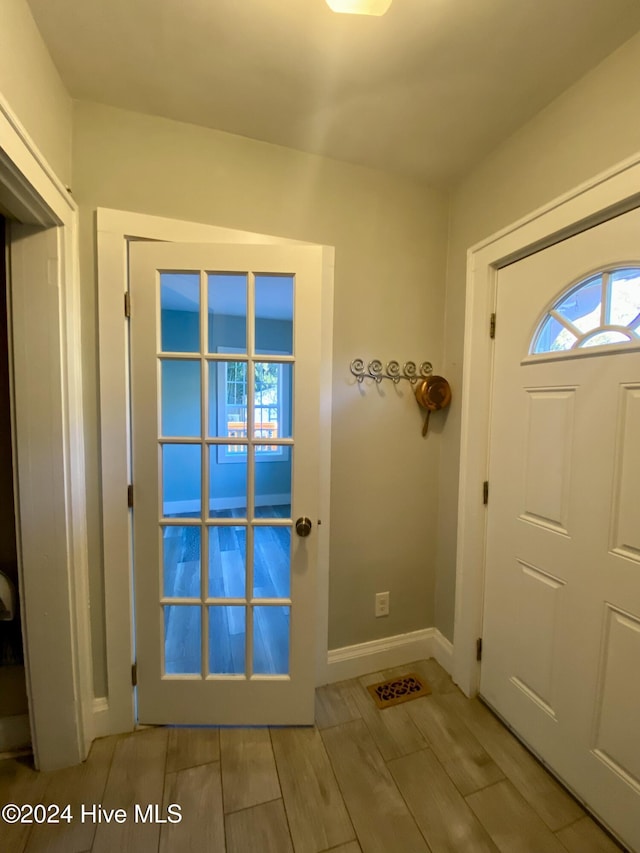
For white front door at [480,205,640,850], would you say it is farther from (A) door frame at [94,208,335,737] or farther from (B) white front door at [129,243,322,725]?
(A) door frame at [94,208,335,737]

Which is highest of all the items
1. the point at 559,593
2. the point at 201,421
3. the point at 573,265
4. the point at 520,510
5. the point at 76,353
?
the point at 573,265

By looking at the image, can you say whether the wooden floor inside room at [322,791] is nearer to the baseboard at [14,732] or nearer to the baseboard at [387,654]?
the baseboard at [14,732]

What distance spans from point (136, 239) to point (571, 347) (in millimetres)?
1610

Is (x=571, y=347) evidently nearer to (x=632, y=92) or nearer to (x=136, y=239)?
(x=632, y=92)

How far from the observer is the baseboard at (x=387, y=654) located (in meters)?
1.66

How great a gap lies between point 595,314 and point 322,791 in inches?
72.5

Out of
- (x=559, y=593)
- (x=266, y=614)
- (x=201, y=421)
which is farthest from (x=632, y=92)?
(x=266, y=614)

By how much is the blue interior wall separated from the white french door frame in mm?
307

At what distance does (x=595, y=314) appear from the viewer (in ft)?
3.67

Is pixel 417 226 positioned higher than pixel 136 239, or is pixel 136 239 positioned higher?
pixel 417 226

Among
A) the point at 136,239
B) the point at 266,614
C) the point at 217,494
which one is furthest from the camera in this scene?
the point at 266,614

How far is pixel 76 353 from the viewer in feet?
4.07

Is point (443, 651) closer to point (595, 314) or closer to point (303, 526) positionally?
point (303, 526)

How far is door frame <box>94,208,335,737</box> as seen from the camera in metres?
1.26
